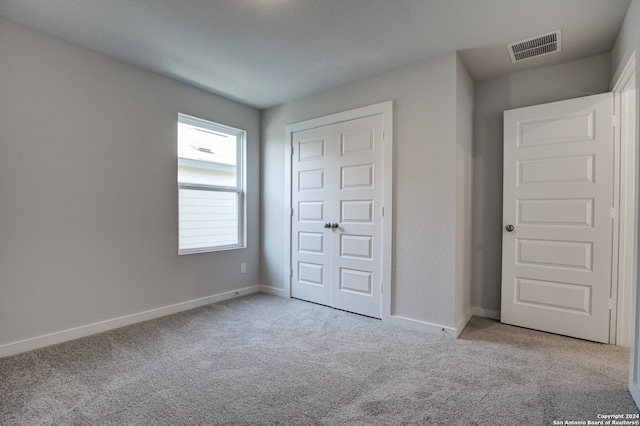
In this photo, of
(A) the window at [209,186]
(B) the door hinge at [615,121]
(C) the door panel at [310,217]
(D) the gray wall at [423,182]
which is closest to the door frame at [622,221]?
(B) the door hinge at [615,121]

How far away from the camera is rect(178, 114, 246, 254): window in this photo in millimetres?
3576

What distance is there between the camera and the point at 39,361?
2311 mm

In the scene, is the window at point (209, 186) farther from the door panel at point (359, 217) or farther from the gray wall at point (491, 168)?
the gray wall at point (491, 168)

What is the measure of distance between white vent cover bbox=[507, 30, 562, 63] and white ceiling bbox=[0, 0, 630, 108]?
0.06 m

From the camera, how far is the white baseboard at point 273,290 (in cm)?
414

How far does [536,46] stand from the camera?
2.69 meters

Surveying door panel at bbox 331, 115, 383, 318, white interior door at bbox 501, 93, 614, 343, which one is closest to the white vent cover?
white interior door at bbox 501, 93, 614, 343

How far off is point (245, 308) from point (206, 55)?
8.67 feet

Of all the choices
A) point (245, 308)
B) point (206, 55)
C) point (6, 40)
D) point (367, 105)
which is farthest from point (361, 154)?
point (6, 40)

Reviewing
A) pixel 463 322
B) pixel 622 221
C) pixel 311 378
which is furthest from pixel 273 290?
pixel 622 221

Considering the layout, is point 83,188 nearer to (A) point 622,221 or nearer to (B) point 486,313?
(B) point 486,313

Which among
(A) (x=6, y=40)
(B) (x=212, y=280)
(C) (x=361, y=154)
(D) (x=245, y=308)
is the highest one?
(A) (x=6, y=40)

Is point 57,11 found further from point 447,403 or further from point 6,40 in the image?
point 447,403

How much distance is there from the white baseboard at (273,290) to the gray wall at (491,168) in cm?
230
